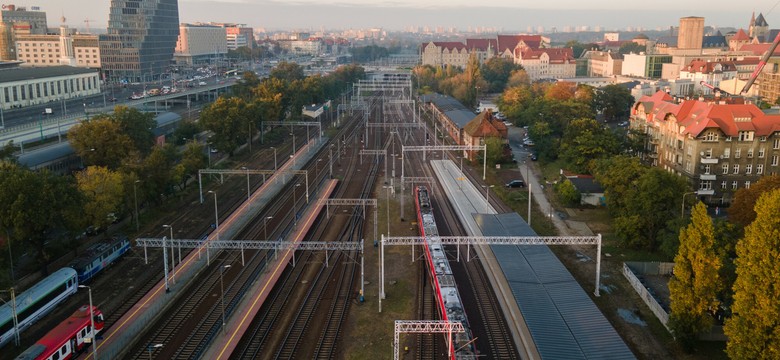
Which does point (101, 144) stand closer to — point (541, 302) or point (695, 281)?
point (541, 302)

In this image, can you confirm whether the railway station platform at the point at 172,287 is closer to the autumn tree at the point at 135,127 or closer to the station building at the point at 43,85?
Answer: the autumn tree at the point at 135,127

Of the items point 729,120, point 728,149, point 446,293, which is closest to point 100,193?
point 446,293

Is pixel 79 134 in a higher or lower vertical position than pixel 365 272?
higher

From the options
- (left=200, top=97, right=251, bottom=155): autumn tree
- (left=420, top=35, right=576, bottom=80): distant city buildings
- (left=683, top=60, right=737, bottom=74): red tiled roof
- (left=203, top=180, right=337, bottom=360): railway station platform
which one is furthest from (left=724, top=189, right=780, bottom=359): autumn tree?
(left=420, top=35, right=576, bottom=80): distant city buildings

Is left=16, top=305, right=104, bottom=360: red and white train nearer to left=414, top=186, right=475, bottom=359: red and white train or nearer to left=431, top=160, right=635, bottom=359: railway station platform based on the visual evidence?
left=414, top=186, right=475, bottom=359: red and white train

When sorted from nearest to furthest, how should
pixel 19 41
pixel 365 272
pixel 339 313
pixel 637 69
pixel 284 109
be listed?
pixel 339 313 → pixel 365 272 → pixel 284 109 → pixel 637 69 → pixel 19 41

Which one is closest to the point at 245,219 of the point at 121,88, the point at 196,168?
the point at 196,168

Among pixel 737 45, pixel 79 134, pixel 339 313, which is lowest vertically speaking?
pixel 339 313

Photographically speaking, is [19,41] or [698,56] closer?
[698,56]

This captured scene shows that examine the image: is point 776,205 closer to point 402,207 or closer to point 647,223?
point 647,223
